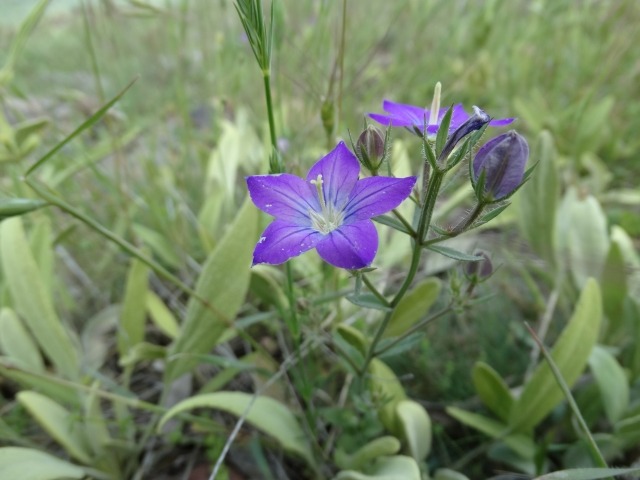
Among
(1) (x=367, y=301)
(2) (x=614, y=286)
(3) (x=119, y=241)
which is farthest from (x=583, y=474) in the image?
(3) (x=119, y=241)

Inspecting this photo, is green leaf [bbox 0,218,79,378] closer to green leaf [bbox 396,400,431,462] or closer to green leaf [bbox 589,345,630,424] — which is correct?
green leaf [bbox 396,400,431,462]

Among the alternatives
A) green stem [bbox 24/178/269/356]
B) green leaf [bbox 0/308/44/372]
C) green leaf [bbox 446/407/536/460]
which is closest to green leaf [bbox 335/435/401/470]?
green leaf [bbox 446/407/536/460]

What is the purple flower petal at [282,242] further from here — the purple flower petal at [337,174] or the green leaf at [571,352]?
the green leaf at [571,352]

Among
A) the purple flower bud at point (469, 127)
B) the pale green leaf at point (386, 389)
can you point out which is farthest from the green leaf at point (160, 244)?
the purple flower bud at point (469, 127)

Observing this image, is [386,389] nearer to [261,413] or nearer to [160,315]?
[261,413]

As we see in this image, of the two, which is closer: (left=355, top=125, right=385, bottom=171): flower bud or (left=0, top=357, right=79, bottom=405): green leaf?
(left=355, top=125, right=385, bottom=171): flower bud

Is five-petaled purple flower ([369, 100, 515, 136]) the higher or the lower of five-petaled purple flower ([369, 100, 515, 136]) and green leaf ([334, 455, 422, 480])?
the higher

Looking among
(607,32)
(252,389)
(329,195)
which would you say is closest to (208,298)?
(252,389)

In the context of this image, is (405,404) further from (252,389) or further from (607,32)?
(607,32)
